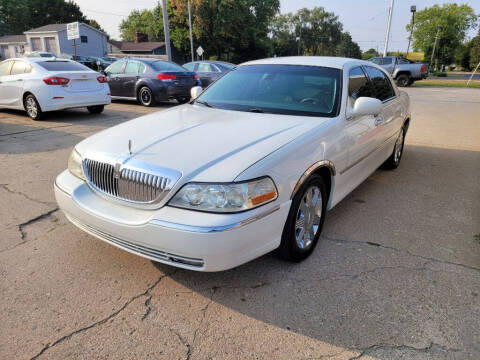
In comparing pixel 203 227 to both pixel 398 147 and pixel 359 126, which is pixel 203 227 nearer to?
pixel 359 126

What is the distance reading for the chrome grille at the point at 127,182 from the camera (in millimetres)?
2354

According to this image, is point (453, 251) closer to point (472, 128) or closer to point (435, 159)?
point (435, 159)

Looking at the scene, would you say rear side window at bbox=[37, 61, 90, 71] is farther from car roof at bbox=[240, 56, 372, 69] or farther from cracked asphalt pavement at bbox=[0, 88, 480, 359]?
car roof at bbox=[240, 56, 372, 69]

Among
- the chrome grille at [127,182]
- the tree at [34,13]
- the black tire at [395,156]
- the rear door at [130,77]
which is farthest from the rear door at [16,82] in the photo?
the tree at [34,13]

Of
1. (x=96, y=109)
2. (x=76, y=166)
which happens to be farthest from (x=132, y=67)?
(x=76, y=166)

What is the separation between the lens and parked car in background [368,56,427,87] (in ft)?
74.0

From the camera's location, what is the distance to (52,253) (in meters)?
3.06

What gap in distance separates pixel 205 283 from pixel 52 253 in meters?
1.37

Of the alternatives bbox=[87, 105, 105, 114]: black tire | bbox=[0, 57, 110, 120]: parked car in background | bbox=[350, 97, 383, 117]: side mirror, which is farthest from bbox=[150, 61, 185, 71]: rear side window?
bbox=[350, 97, 383, 117]: side mirror

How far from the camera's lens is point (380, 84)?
4688 mm

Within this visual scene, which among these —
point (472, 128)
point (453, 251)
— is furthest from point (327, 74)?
point (472, 128)

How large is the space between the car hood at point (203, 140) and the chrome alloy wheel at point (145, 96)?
27.4ft

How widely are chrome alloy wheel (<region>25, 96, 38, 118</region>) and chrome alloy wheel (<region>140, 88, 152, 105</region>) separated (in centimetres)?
350

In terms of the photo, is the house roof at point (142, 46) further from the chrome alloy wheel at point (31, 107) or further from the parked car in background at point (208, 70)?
the chrome alloy wheel at point (31, 107)
